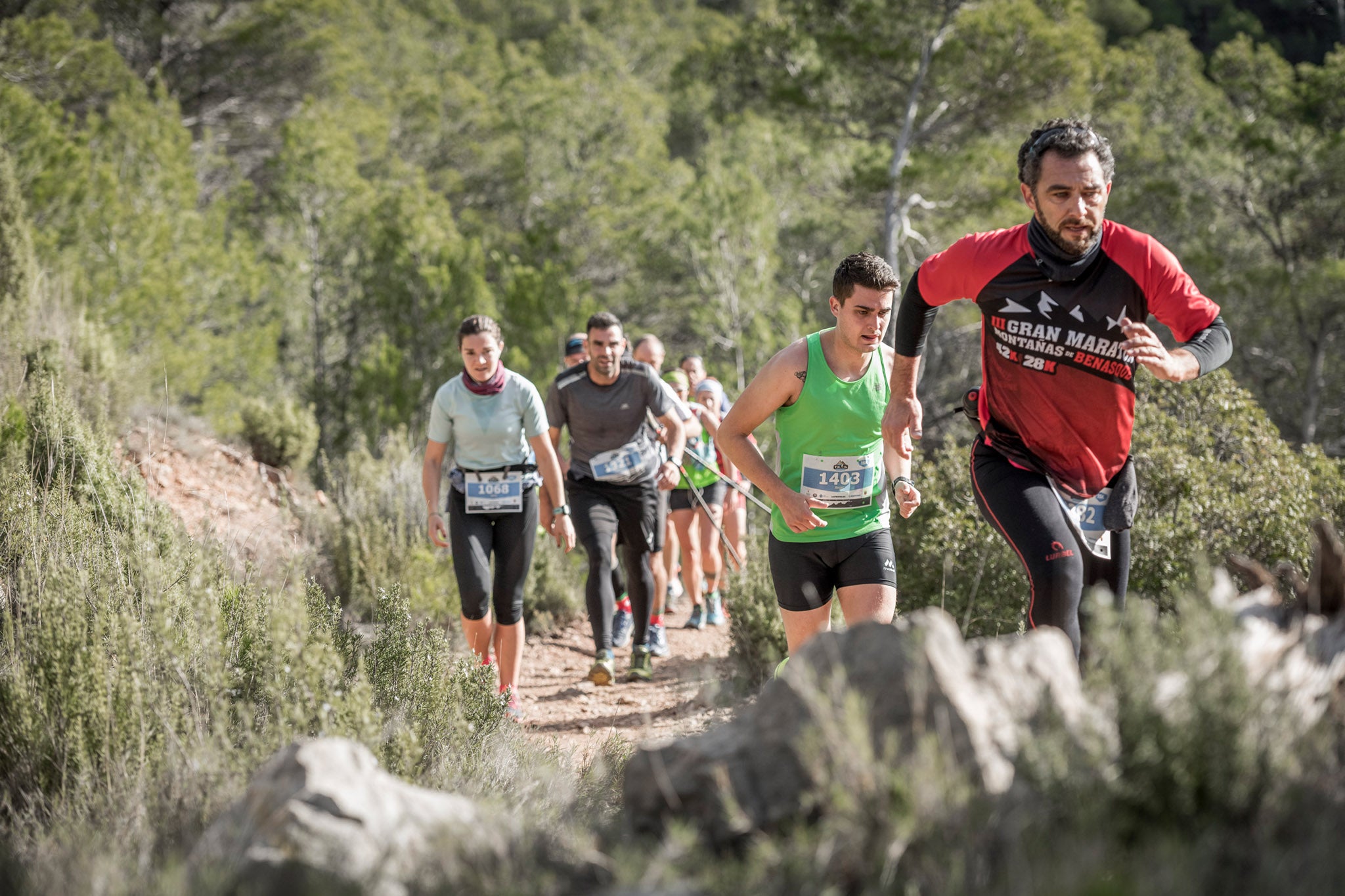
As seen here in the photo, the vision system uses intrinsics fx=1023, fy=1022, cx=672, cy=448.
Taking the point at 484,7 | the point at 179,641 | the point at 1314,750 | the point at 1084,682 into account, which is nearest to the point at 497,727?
the point at 179,641

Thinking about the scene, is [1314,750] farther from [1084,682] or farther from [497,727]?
[497,727]

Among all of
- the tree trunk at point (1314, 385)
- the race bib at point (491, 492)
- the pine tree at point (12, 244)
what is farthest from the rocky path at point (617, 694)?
the tree trunk at point (1314, 385)

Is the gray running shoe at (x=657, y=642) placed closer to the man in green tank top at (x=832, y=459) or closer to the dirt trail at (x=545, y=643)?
the dirt trail at (x=545, y=643)

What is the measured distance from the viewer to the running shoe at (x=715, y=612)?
7852mm

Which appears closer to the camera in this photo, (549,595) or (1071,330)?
(1071,330)

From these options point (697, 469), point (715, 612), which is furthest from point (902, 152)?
point (715, 612)

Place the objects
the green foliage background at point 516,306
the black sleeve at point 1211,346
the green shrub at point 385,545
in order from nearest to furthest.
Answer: the green foliage background at point 516,306 → the black sleeve at point 1211,346 → the green shrub at point 385,545

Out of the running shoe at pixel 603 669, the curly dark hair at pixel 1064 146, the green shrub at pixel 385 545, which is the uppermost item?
the curly dark hair at pixel 1064 146

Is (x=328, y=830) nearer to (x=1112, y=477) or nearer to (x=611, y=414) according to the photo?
(x=1112, y=477)

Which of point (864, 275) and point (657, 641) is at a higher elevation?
point (864, 275)

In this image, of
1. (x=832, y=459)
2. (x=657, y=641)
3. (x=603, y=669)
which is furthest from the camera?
(x=657, y=641)

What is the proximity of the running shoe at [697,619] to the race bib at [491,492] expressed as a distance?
3128 mm

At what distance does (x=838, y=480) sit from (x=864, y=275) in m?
0.72

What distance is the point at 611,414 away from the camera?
5.80 metres
